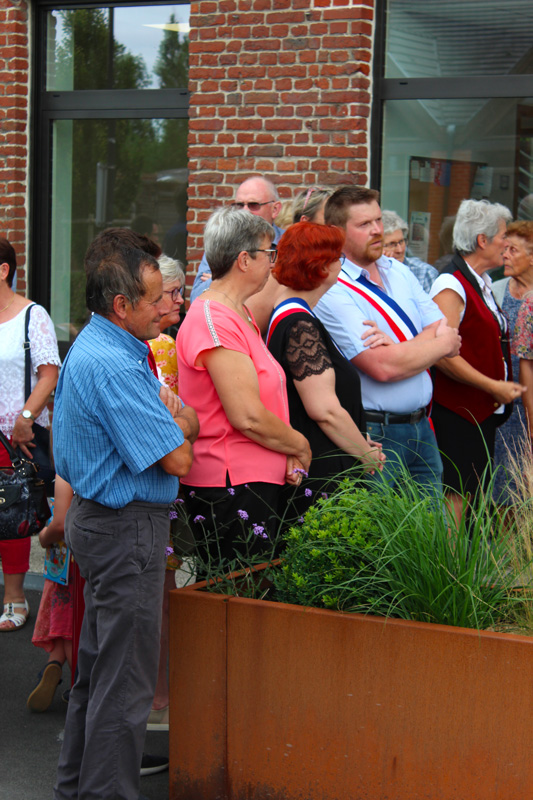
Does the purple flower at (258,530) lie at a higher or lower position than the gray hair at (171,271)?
lower

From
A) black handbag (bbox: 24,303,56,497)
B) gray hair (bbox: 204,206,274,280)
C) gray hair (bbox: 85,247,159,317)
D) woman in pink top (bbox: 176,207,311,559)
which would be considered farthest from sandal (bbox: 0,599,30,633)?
gray hair (bbox: 85,247,159,317)

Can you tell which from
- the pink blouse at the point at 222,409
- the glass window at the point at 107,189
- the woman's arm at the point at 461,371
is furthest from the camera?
the glass window at the point at 107,189

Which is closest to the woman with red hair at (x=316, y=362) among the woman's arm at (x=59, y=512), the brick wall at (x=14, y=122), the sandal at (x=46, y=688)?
the woman's arm at (x=59, y=512)

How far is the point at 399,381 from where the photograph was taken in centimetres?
448

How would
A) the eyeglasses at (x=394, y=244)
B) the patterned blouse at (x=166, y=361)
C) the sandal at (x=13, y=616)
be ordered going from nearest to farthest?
the patterned blouse at (x=166, y=361)
the sandal at (x=13, y=616)
the eyeglasses at (x=394, y=244)

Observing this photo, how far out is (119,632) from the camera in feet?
10.7

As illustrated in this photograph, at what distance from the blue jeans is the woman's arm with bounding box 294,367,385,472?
32 centimetres

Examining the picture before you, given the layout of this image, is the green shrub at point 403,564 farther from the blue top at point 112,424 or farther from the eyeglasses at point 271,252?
the eyeglasses at point 271,252

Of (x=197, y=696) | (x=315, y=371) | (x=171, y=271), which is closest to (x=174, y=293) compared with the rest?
(x=171, y=271)

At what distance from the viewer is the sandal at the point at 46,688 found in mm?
4473

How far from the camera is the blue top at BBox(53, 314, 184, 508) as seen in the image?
3191 millimetres

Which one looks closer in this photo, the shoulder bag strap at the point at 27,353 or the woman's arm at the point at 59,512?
the woman's arm at the point at 59,512

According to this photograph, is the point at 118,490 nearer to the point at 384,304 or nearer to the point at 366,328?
the point at 366,328

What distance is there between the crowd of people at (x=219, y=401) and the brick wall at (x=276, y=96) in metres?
1.21
